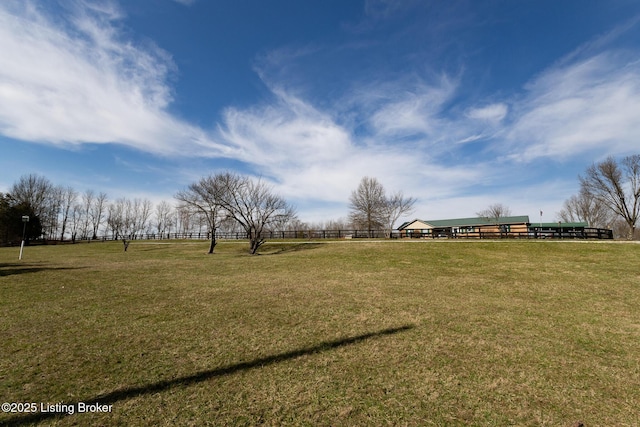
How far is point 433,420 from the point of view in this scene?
319 cm

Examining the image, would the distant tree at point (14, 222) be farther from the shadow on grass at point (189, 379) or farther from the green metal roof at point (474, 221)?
the green metal roof at point (474, 221)

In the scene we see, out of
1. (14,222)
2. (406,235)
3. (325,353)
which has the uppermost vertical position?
(14,222)

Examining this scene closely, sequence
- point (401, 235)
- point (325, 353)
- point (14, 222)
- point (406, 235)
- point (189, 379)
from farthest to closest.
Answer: point (14, 222)
point (401, 235)
point (406, 235)
point (325, 353)
point (189, 379)

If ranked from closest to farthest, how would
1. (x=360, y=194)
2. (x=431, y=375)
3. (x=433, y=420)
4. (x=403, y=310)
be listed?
(x=433, y=420)
(x=431, y=375)
(x=403, y=310)
(x=360, y=194)

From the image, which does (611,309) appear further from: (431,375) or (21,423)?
(21,423)

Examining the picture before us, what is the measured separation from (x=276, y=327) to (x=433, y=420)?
12.7 ft

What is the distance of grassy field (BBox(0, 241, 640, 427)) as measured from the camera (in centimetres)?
337

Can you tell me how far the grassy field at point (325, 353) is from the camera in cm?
337

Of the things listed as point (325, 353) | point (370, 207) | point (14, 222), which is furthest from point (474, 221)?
point (14, 222)

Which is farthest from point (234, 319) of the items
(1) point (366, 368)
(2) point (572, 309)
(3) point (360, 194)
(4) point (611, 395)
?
(3) point (360, 194)

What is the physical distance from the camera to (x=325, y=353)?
496 cm

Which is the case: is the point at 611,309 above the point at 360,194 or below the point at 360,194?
below

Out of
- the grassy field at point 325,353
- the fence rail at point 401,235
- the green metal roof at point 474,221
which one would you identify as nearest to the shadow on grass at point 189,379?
the grassy field at point 325,353

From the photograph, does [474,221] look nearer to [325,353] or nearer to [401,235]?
[401,235]
